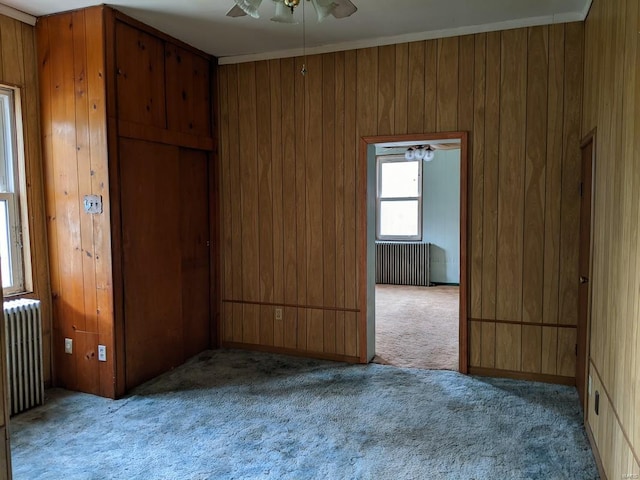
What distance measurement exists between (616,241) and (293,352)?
3.04 meters

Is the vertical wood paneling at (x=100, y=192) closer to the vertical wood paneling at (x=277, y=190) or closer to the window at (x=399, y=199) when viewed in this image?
the vertical wood paneling at (x=277, y=190)

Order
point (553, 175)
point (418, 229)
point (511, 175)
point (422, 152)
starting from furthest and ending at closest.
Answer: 1. point (418, 229)
2. point (422, 152)
3. point (511, 175)
4. point (553, 175)

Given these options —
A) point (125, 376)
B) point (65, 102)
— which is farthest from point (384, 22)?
point (125, 376)

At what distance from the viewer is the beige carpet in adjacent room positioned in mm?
4504

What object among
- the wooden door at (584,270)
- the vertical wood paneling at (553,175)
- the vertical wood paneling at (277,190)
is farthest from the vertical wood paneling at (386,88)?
the wooden door at (584,270)

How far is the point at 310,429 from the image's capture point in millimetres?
3135

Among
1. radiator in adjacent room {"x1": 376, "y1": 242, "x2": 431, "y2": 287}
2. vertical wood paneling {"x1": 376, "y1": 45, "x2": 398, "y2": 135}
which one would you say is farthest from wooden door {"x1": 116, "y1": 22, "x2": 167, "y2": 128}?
radiator in adjacent room {"x1": 376, "y1": 242, "x2": 431, "y2": 287}

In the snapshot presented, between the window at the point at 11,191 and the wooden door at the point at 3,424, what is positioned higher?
the window at the point at 11,191

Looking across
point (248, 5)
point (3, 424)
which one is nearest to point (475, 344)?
point (248, 5)

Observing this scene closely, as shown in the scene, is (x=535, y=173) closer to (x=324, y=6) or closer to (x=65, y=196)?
(x=324, y=6)

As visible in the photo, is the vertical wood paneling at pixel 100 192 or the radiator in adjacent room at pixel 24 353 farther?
the vertical wood paneling at pixel 100 192

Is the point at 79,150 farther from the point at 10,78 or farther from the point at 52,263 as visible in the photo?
the point at 52,263

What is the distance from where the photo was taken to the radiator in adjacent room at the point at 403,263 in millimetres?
8484

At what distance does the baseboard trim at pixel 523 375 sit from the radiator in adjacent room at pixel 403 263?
4.42m
